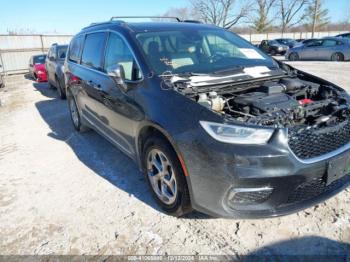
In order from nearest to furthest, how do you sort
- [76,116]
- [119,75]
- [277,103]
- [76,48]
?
[277,103] → [119,75] → [76,48] → [76,116]

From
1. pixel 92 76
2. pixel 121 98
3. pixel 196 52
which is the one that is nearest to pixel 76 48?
pixel 92 76

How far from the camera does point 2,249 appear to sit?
272 cm

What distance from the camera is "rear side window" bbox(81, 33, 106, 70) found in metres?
4.18

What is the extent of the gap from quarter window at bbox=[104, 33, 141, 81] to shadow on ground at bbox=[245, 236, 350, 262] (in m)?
1.99

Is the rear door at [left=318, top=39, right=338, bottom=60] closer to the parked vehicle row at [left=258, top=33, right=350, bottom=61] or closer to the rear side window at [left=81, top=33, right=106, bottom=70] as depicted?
the parked vehicle row at [left=258, top=33, right=350, bottom=61]

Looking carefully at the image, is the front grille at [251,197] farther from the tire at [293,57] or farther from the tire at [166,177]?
the tire at [293,57]

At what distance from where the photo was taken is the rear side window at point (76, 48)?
17.1ft


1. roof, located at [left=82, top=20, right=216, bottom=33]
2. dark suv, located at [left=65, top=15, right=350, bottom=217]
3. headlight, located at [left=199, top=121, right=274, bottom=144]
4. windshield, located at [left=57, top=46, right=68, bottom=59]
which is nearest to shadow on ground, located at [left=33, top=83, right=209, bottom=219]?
dark suv, located at [left=65, top=15, right=350, bottom=217]

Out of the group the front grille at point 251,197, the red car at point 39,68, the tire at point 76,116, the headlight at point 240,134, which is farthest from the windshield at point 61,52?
the front grille at point 251,197

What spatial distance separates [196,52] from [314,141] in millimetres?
1808

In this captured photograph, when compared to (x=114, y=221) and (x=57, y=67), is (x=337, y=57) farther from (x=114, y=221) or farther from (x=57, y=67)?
(x=114, y=221)

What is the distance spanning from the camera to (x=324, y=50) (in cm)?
1659

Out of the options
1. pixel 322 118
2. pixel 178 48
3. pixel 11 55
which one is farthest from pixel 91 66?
pixel 11 55

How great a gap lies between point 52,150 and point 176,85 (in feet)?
10.1
